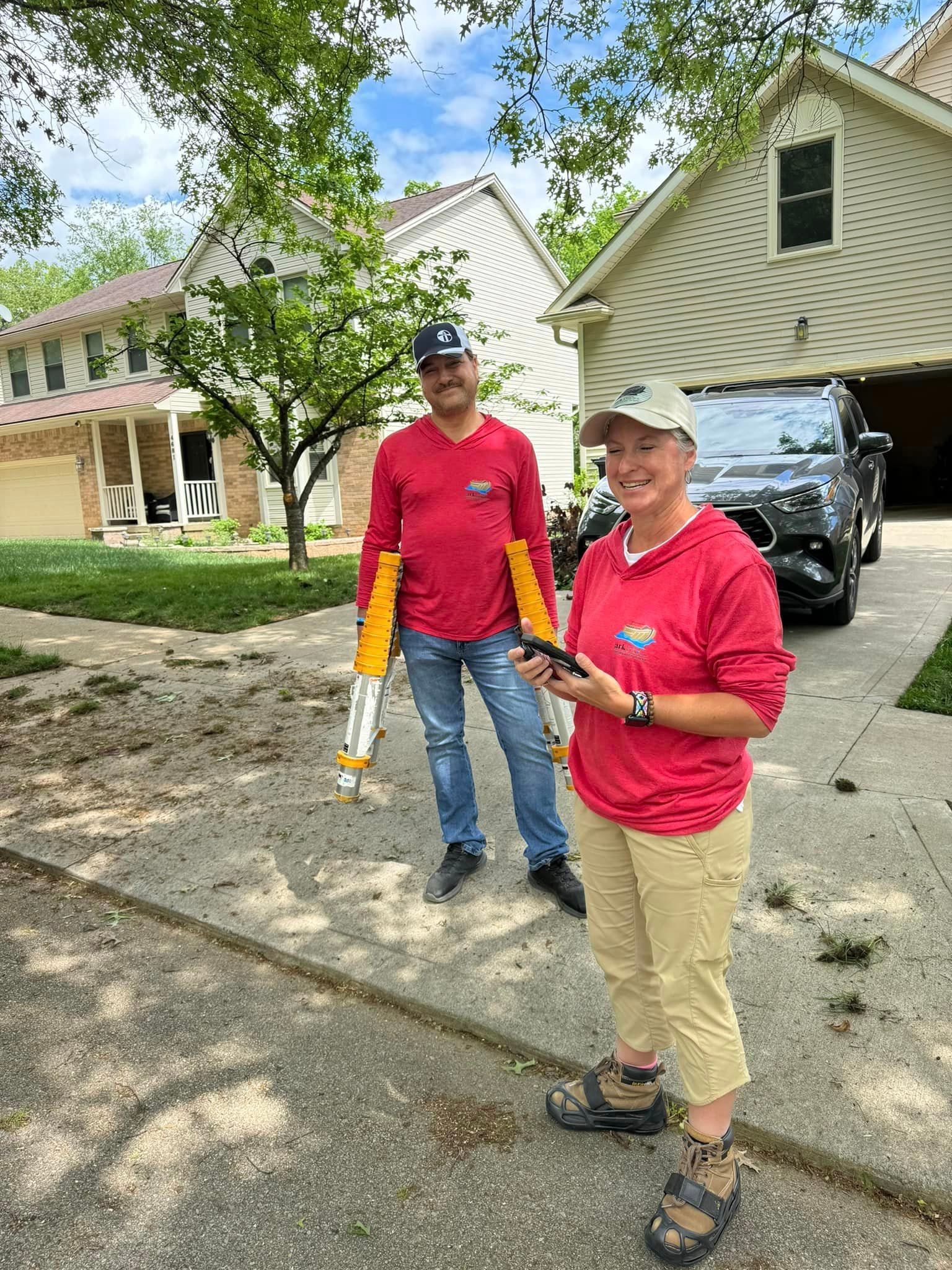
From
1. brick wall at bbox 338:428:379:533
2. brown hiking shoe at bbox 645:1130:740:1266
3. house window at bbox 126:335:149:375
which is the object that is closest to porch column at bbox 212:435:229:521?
brick wall at bbox 338:428:379:533

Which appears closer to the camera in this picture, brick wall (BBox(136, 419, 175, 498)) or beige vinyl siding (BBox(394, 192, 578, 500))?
beige vinyl siding (BBox(394, 192, 578, 500))

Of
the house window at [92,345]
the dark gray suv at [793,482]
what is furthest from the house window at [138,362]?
the dark gray suv at [793,482]

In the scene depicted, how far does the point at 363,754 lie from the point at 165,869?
1.06 metres

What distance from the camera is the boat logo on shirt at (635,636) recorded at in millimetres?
1712

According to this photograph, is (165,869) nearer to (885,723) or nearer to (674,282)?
(885,723)

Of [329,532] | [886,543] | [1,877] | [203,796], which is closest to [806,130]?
[886,543]

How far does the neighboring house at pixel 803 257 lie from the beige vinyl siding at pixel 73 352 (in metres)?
12.5

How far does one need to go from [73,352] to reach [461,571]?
25.6 metres

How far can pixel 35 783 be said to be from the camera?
4441mm

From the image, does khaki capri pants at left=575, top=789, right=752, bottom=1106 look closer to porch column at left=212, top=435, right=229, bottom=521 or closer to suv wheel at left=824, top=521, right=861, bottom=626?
suv wheel at left=824, top=521, right=861, bottom=626

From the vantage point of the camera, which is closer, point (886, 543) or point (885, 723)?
point (885, 723)

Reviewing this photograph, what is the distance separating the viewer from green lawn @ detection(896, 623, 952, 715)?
4762 mm

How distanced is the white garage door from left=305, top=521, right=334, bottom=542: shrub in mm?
8674

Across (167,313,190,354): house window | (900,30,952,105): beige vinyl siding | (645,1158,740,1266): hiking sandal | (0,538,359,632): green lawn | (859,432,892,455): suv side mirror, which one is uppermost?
(900,30,952,105): beige vinyl siding
